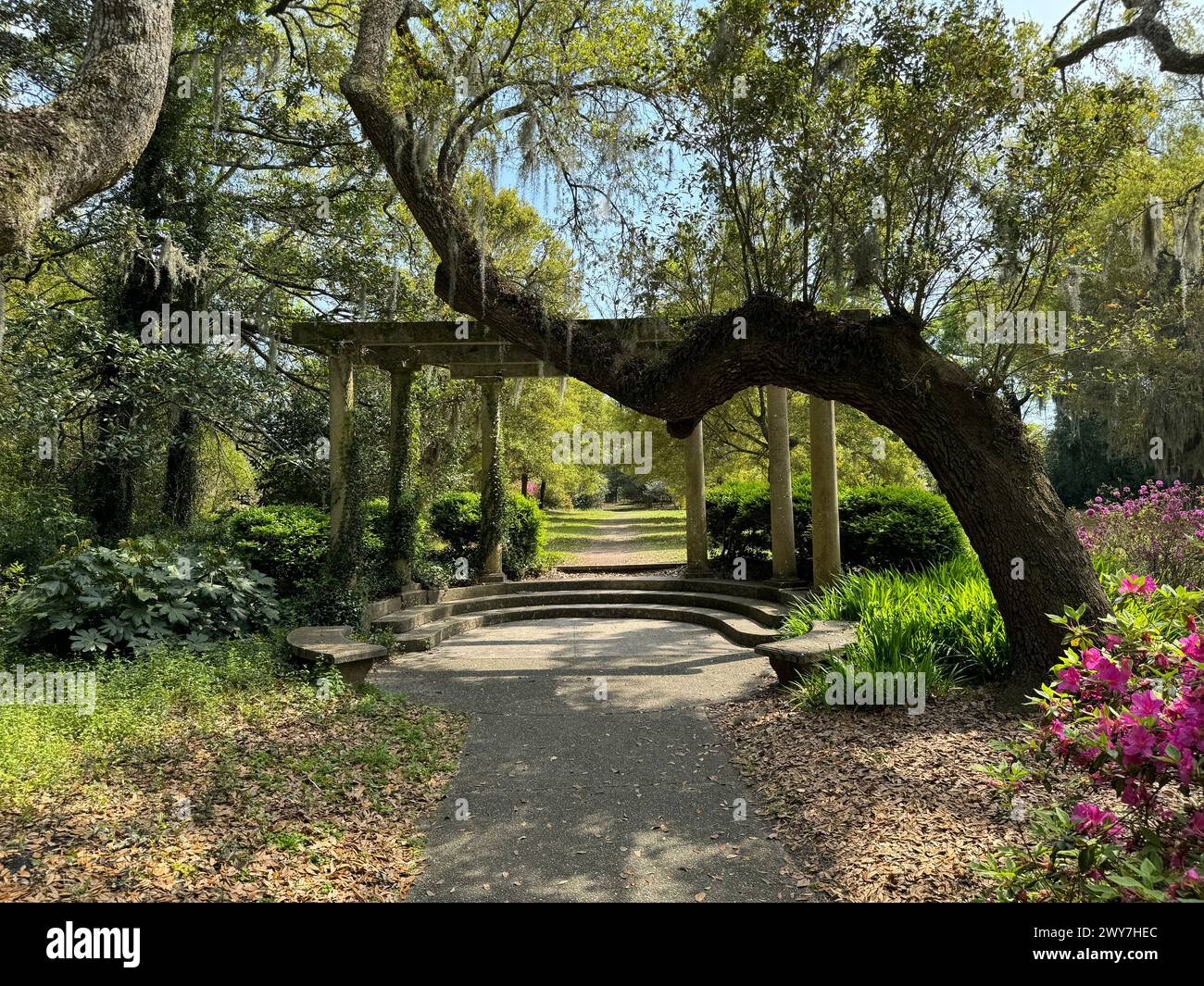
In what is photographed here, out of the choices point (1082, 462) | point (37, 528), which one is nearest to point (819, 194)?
point (37, 528)

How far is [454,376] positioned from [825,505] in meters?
6.48

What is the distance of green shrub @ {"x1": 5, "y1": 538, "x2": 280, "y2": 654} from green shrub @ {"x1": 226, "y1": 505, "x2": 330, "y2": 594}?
2186 mm

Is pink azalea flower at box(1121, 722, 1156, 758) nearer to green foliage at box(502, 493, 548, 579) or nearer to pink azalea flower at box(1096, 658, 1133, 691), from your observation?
pink azalea flower at box(1096, 658, 1133, 691)

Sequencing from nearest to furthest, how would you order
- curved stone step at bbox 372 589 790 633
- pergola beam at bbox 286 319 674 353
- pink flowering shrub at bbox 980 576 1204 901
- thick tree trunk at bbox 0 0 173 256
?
pink flowering shrub at bbox 980 576 1204 901 → thick tree trunk at bbox 0 0 173 256 → curved stone step at bbox 372 589 790 633 → pergola beam at bbox 286 319 674 353

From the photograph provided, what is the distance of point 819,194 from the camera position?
6766 millimetres

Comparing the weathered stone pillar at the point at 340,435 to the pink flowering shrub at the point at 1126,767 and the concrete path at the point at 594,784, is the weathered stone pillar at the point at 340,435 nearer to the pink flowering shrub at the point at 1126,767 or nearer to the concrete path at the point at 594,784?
the concrete path at the point at 594,784

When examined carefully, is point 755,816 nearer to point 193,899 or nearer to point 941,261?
point 193,899

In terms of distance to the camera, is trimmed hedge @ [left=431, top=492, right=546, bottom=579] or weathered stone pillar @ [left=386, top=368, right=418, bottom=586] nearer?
weathered stone pillar @ [left=386, top=368, right=418, bottom=586]

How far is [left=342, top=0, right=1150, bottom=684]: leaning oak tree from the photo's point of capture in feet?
18.7

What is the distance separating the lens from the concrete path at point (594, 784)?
342cm

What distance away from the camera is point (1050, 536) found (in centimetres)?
548

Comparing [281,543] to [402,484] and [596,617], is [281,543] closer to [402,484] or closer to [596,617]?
[402,484]

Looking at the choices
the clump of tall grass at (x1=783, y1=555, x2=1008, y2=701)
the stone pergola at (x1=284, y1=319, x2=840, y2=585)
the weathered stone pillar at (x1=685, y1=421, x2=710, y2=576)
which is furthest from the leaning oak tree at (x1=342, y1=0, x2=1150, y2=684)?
the weathered stone pillar at (x1=685, y1=421, x2=710, y2=576)
